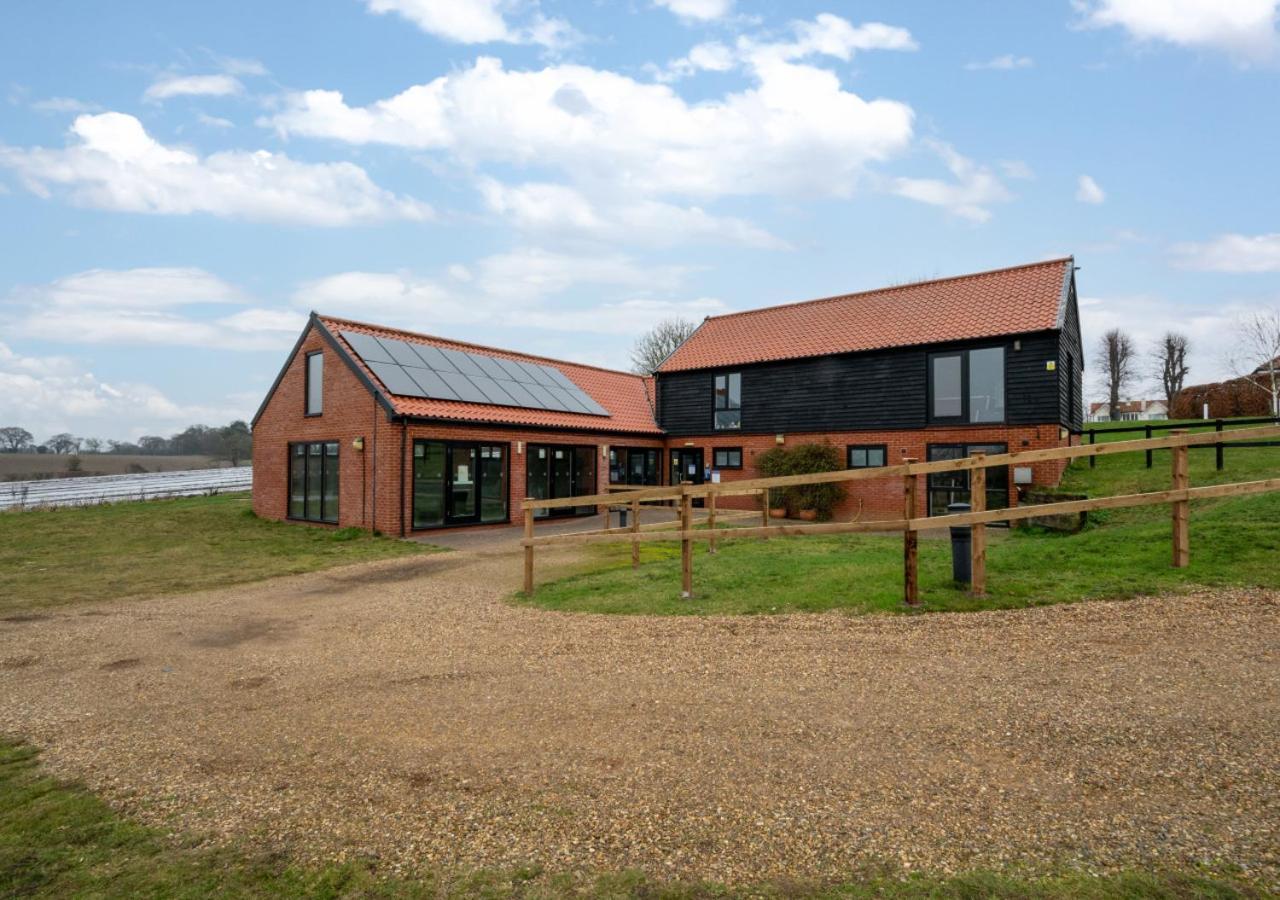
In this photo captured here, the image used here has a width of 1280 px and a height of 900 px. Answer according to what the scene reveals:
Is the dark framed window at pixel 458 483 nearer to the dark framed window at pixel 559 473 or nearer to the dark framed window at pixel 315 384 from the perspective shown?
the dark framed window at pixel 559 473

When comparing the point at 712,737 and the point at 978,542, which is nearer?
the point at 712,737

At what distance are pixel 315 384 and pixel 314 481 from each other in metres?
2.86

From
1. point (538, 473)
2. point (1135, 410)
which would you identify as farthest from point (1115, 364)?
point (538, 473)

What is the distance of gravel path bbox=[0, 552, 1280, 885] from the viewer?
10.8ft

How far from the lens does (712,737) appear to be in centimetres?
450

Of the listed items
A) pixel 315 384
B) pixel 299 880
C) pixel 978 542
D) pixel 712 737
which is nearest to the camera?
pixel 299 880

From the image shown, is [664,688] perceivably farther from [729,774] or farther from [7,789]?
[7,789]

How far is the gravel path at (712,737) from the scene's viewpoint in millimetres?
3295

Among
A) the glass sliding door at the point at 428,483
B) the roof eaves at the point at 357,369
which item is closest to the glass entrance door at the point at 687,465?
the glass sliding door at the point at 428,483

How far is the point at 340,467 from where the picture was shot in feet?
62.7

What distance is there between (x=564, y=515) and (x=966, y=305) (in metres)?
13.7

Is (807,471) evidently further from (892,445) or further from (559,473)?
(559,473)

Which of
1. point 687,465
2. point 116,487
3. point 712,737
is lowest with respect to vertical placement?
point 712,737

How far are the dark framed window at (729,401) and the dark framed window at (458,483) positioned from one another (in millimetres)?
8316
